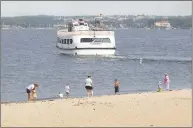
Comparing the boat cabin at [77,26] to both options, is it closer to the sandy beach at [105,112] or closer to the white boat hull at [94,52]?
the white boat hull at [94,52]

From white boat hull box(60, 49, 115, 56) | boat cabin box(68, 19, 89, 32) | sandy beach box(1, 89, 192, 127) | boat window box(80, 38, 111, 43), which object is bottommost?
white boat hull box(60, 49, 115, 56)

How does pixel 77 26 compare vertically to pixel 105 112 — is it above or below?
above

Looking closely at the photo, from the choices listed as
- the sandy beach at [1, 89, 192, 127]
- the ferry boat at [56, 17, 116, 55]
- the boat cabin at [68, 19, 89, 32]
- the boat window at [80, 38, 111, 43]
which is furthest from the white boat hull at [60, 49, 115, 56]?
the sandy beach at [1, 89, 192, 127]

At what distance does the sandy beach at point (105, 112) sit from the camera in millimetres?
20786

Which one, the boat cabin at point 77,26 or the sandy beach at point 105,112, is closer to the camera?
the sandy beach at point 105,112

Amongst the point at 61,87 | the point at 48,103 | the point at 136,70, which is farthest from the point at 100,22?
the point at 48,103

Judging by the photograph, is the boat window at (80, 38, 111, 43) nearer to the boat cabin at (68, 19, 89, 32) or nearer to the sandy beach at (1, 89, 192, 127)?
the boat cabin at (68, 19, 89, 32)

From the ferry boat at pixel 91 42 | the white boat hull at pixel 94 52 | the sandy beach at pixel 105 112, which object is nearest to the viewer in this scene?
the sandy beach at pixel 105 112

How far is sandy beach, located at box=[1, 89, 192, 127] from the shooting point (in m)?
20.8

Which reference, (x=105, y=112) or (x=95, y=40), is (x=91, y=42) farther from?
(x=105, y=112)

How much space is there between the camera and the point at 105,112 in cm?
2261

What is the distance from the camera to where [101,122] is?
20.8m

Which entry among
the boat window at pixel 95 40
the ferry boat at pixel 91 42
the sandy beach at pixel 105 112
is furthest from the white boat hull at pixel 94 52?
the sandy beach at pixel 105 112

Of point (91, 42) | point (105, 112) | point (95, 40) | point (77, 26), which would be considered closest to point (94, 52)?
point (91, 42)
